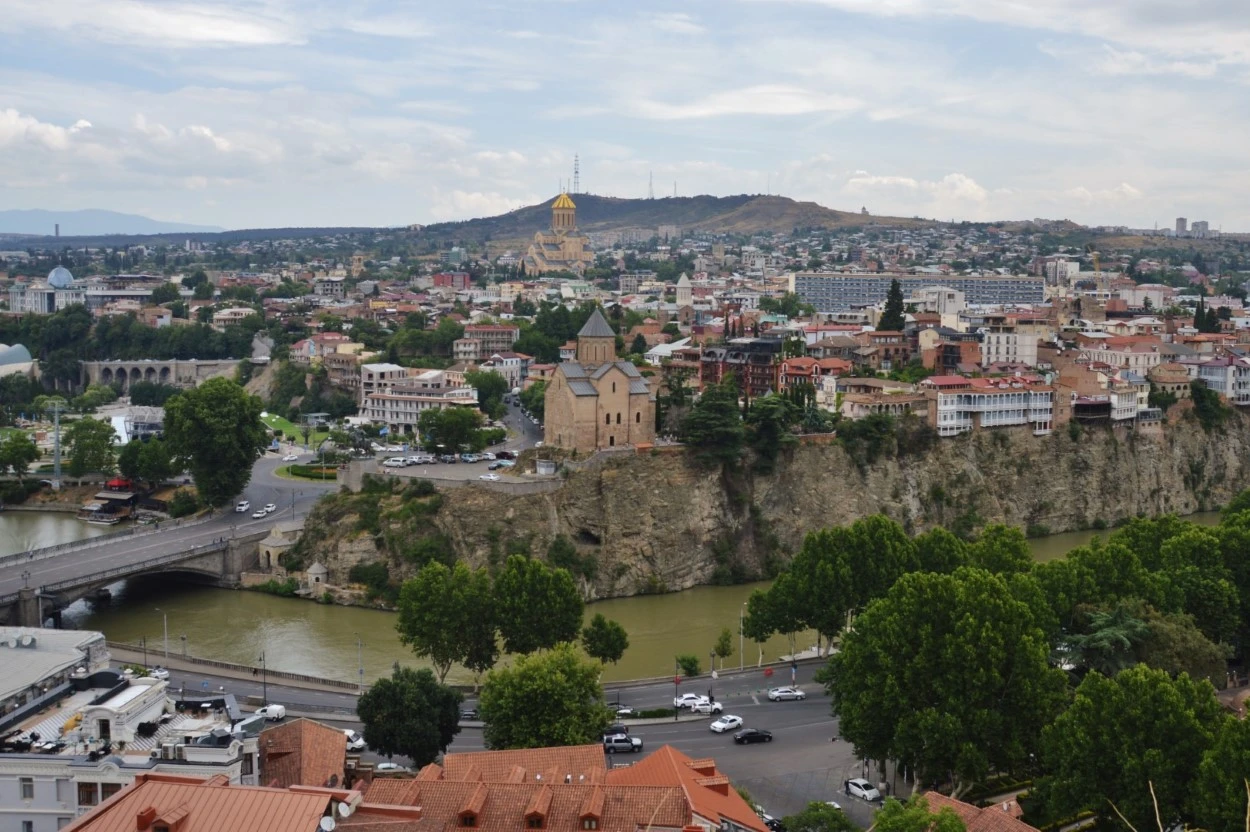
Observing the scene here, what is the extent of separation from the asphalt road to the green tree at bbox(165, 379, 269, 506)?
83 centimetres

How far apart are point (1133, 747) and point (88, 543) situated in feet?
77.6

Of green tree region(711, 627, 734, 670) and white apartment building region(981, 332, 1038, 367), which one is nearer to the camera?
green tree region(711, 627, 734, 670)

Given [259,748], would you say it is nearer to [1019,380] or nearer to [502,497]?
[502,497]

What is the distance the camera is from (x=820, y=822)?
16062 millimetres

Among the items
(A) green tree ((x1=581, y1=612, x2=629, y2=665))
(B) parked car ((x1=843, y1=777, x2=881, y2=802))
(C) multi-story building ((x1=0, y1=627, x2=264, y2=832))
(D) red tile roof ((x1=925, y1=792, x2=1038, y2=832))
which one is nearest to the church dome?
(A) green tree ((x1=581, y1=612, x2=629, y2=665))

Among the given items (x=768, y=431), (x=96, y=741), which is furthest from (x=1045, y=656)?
(x=768, y=431)

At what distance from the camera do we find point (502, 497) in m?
32.4

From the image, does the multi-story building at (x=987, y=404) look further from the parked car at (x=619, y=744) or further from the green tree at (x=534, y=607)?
the parked car at (x=619, y=744)

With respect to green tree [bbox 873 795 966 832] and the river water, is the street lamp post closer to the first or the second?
the river water

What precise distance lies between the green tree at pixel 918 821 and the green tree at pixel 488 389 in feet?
110

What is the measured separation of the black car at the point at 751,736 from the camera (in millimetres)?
20656

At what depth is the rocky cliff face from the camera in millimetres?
32281

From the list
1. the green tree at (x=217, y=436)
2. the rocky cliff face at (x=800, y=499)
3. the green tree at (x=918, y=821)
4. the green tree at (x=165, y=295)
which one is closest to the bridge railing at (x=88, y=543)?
the green tree at (x=217, y=436)

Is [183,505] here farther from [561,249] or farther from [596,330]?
[561,249]
